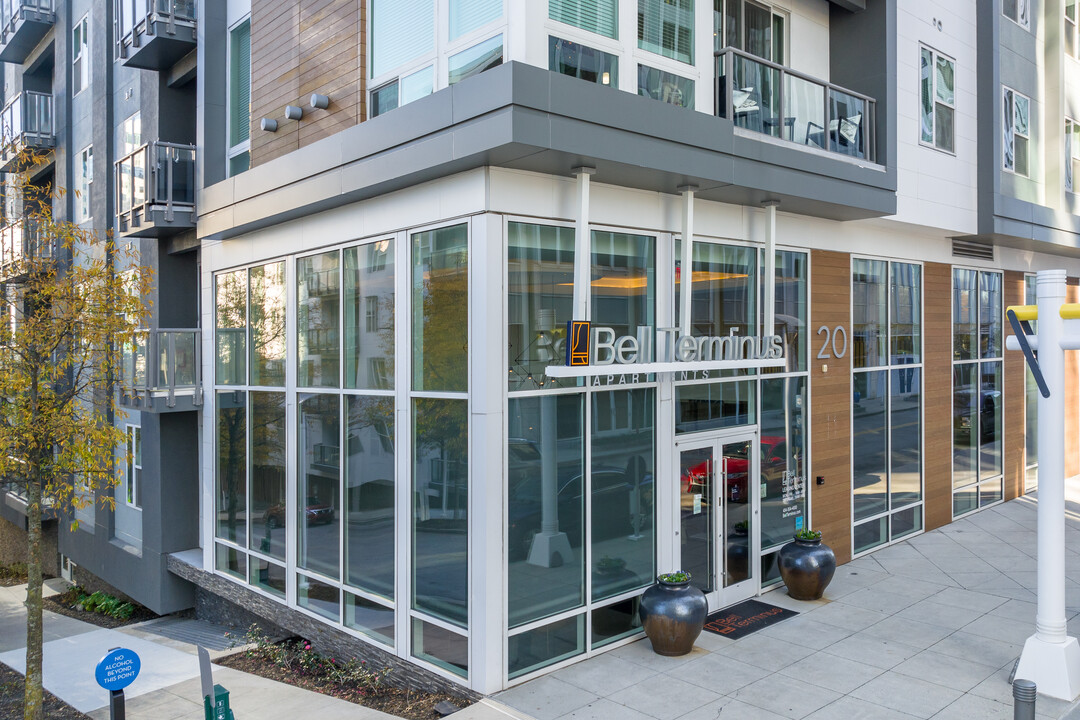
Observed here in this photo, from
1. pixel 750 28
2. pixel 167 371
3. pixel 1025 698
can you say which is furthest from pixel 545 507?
pixel 167 371

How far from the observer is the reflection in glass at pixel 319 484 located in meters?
10.5

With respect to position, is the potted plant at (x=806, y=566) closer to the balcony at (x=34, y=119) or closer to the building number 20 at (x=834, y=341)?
the building number 20 at (x=834, y=341)

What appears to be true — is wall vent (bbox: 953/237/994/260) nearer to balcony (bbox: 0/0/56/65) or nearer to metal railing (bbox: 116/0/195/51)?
metal railing (bbox: 116/0/195/51)

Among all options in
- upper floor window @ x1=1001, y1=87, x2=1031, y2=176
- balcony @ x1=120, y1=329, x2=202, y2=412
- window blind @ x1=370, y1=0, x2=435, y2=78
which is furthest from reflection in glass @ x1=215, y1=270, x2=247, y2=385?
upper floor window @ x1=1001, y1=87, x2=1031, y2=176

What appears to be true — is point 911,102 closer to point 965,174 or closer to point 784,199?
point 965,174

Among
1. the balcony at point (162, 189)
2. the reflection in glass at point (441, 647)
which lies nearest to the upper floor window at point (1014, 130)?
the reflection in glass at point (441, 647)

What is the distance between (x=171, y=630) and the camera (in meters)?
14.5

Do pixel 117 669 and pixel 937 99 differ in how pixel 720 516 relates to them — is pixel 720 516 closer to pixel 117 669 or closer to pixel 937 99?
pixel 117 669

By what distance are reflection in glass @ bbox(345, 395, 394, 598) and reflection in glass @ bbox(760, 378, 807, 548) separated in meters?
5.30

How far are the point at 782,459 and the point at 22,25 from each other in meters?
22.0

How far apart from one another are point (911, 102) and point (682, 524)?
8.06 m

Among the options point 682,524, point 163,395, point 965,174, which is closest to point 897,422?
point 965,174

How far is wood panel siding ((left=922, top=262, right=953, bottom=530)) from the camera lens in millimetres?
14547

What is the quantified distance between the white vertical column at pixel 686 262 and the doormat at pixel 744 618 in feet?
12.2
